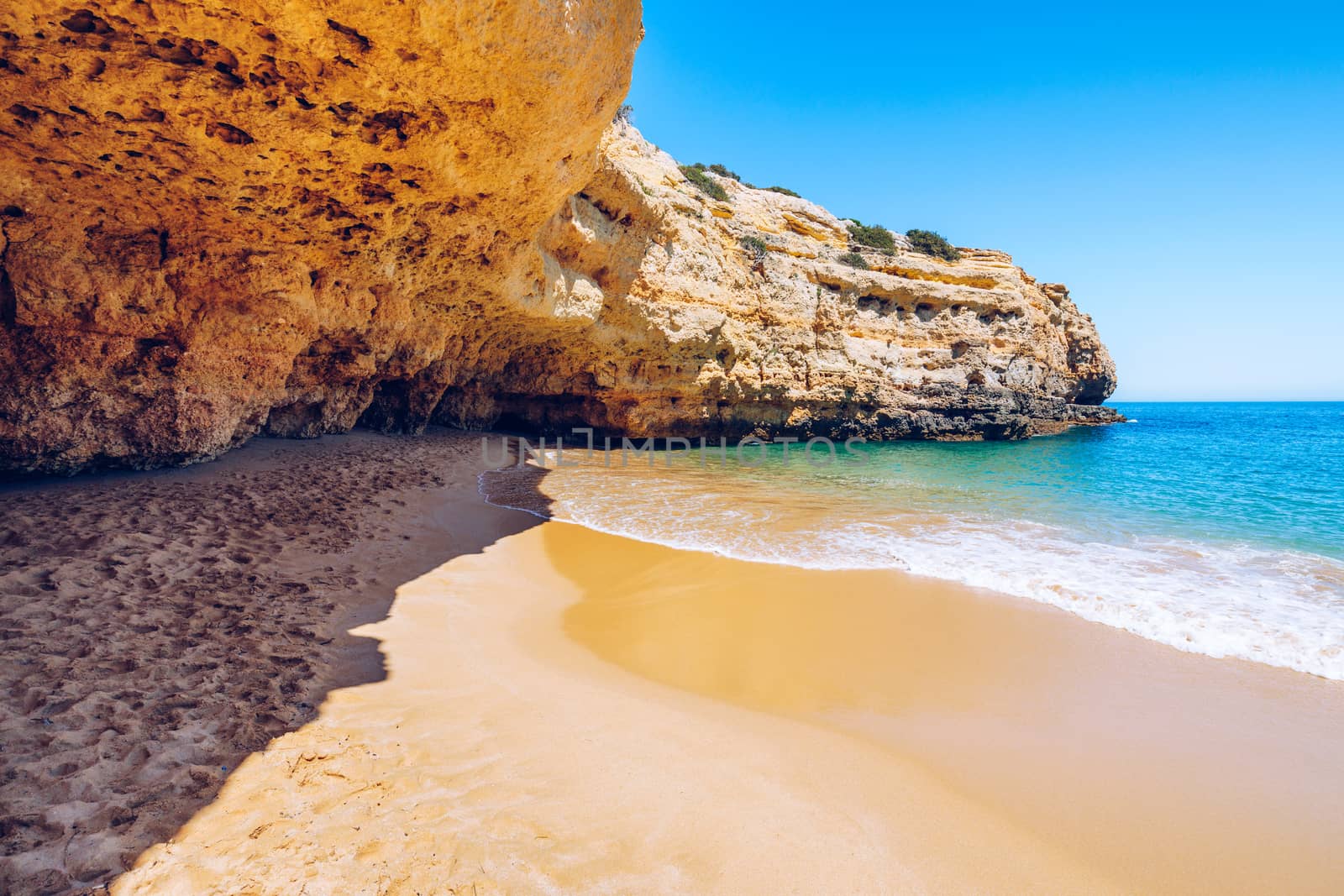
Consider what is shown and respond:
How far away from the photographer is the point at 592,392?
58.3 ft

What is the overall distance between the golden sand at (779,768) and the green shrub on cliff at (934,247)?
87.6 ft

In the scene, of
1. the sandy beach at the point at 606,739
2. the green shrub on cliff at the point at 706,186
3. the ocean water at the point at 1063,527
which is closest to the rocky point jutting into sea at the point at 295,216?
the sandy beach at the point at 606,739

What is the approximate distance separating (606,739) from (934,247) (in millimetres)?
30041

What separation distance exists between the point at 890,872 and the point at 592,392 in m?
16.2

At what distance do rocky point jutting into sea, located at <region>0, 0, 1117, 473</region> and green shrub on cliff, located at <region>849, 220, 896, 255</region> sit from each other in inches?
477

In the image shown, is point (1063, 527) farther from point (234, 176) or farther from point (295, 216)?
point (234, 176)

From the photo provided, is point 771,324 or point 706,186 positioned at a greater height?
point 706,186

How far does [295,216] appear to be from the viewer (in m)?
7.01

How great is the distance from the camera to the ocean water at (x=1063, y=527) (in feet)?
16.8

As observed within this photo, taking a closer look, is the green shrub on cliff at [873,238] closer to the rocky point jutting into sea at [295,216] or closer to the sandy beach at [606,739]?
the rocky point jutting into sea at [295,216]

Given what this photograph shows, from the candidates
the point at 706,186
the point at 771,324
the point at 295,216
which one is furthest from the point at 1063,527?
the point at 706,186

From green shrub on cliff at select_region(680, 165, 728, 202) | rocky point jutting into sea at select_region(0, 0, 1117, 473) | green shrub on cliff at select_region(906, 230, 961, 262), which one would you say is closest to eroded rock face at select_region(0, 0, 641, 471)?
rocky point jutting into sea at select_region(0, 0, 1117, 473)

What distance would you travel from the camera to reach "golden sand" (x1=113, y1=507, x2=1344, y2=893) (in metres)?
2.27

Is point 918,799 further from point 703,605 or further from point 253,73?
point 253,73
